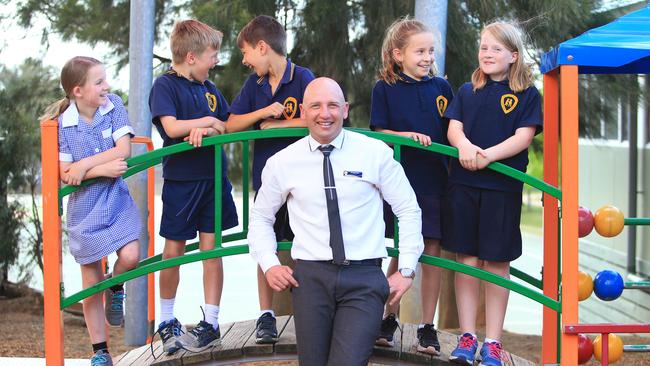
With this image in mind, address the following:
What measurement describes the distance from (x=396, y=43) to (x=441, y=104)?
0.34 meters

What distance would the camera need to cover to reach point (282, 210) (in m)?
4.49

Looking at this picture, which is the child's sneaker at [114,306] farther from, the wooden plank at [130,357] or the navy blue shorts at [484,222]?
the navy blue shorts at [484,222]

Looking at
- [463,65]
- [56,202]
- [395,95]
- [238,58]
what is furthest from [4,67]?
[395,95]

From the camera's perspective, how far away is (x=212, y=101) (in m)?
4.60

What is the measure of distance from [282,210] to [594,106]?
14.8ft

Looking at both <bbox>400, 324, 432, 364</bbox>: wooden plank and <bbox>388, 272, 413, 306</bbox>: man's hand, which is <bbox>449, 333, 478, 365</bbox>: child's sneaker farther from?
<bbox>388, 272, 413, 306</bbox>: man's hand

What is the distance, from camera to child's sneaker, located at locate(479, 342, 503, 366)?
4.22 metres

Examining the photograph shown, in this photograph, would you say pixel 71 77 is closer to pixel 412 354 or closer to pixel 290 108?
pixel 290 108

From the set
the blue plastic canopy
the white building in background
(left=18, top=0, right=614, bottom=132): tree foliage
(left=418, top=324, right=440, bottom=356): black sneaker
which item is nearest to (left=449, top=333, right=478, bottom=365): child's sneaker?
(left=418, top=324, right=440, bottom=356): black sneaker

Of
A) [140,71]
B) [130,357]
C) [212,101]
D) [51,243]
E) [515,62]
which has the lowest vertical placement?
[130,357]

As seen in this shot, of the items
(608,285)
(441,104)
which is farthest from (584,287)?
(441,104)

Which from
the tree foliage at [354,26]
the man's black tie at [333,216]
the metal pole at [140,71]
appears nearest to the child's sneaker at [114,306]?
the man's black tie at [333,216]

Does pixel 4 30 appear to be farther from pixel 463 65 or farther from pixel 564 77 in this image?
pixel 564 77

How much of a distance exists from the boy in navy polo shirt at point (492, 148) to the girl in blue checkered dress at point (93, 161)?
145cm
